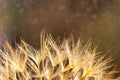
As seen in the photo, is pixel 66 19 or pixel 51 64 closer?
pixel 51 64

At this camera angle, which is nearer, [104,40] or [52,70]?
[52,70]

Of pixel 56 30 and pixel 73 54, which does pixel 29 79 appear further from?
pixel 56 30

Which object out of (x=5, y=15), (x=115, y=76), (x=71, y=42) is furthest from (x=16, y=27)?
(x=115, y=76)

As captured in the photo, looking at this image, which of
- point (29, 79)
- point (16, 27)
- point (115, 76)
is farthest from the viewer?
point (16, 27)

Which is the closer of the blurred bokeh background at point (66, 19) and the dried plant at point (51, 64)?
the dried plant at point (51, 64)

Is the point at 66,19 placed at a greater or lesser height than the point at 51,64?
greater

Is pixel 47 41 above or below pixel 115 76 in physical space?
above
